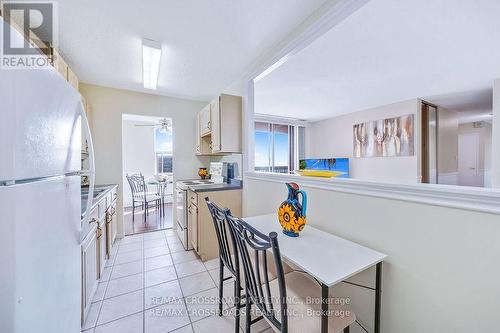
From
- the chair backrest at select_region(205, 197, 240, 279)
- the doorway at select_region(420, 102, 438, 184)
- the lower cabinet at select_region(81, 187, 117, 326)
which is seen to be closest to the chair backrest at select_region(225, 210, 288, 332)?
the chair backrest at select_region(205, 197, 240, 279)

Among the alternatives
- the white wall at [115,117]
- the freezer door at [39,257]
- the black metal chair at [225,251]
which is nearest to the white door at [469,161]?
the black metal chair at [225,251]

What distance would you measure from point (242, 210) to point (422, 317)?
2.02 meters

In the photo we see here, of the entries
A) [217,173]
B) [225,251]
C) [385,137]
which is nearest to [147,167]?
[217,173]

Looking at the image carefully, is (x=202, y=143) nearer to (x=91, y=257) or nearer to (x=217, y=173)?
(x=217, y=173)

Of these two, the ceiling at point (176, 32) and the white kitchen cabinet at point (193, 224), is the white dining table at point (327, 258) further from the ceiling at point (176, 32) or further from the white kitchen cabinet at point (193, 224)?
the ceiling at point (176, 32)

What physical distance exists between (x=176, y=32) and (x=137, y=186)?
378 cm

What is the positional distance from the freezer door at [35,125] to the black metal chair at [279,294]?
0.86 m

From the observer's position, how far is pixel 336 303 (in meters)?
1.17

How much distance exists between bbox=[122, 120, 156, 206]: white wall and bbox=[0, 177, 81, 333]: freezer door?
499cm

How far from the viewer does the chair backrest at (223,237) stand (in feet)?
4.36

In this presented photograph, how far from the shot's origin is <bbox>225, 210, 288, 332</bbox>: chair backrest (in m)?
0.91

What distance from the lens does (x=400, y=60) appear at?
2.34 m

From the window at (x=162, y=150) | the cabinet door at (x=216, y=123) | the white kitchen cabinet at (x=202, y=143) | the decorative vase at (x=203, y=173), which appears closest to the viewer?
the cabinet door at (x=216, y=123)

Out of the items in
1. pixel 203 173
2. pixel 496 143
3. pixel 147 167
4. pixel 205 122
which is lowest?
pixel 203 173
